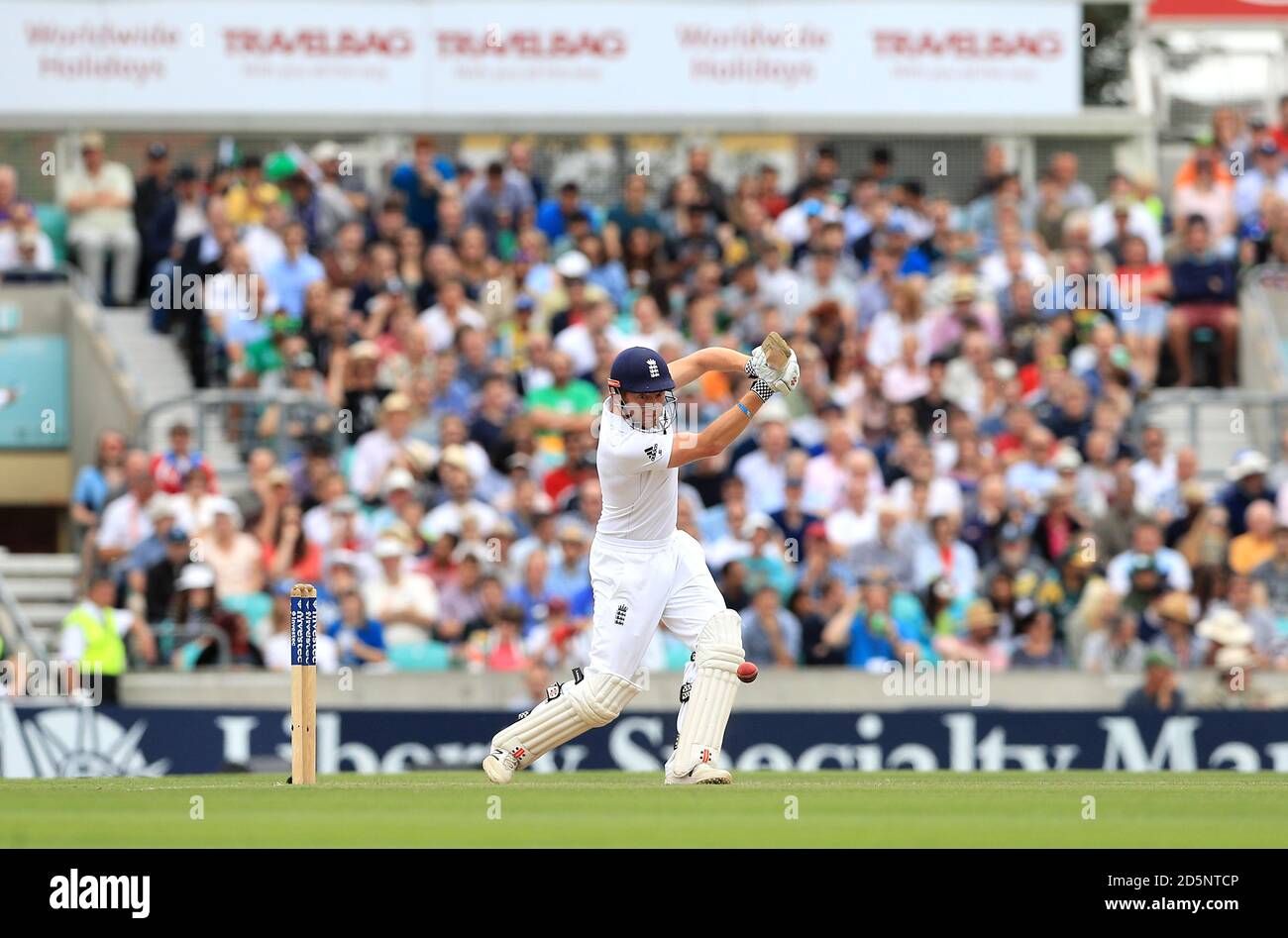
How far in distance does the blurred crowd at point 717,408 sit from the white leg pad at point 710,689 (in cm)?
631

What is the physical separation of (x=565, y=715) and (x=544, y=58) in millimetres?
14087

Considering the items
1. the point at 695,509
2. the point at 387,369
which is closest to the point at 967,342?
the point at 695,509

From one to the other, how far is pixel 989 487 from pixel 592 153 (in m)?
7.02

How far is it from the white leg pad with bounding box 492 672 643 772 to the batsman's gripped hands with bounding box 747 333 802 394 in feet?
5.77

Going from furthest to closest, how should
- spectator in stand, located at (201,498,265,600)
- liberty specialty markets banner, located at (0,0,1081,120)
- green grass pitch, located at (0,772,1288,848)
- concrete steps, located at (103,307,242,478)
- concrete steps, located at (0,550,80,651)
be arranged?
liberty specialty markets banner, located at (0,0,1081,120)
concrete steps, located at (103,307,242,478)
concrete steps, located at (0,550,80,651)
spectator in stand, located at (201,498,265,600)
green grass pitch, located at (0,772,1288,848)

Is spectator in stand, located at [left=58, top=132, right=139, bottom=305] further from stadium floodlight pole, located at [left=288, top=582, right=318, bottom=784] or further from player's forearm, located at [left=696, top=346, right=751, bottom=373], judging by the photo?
player's forearm, located at [left=696, top=346, right=751, bottom=373]

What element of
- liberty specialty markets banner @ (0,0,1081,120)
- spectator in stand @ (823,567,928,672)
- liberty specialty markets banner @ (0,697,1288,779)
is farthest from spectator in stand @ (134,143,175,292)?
spectator in stand @ (823,567,928,672)

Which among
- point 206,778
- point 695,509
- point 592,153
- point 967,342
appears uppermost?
point 592,153

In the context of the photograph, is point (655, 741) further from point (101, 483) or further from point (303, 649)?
point (303, 649)

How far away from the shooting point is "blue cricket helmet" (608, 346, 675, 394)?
1185 centimetres

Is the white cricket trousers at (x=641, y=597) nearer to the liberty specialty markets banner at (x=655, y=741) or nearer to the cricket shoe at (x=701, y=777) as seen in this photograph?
the cricket shoe at (x=701, y=777)

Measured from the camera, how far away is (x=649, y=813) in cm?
1078

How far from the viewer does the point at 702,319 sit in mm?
21766
